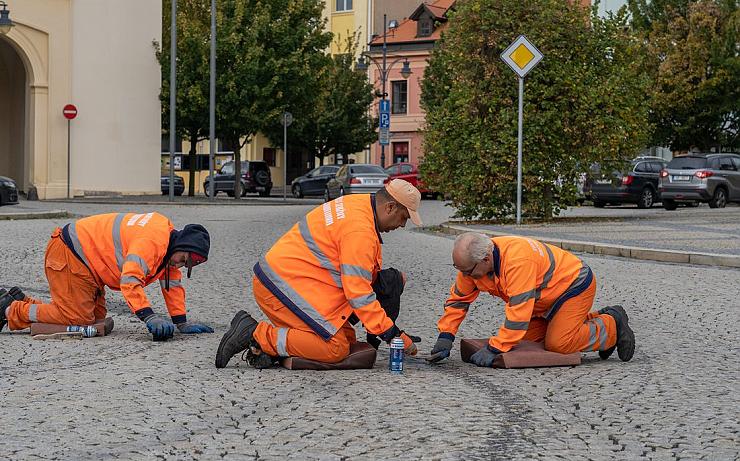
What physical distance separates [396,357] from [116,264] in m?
2.42

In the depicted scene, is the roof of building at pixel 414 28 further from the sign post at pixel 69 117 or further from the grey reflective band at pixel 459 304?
the grey reflective band at pixel 459 304

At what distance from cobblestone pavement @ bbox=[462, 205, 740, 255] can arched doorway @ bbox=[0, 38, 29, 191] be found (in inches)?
962

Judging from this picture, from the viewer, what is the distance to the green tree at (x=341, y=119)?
212 ft

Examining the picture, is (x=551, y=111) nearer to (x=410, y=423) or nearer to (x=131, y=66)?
(x=410, y=423)

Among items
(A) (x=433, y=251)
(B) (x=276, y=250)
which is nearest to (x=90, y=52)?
(A) (x=433, y=251)

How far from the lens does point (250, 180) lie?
55.0m

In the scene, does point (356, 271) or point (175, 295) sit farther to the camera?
point (175, 295)

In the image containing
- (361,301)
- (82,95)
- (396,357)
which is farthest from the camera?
(82,95)

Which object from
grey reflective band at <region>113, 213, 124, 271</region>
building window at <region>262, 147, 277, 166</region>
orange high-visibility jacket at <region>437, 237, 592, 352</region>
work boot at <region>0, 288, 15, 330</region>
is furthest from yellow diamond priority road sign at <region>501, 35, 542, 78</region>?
building window at <region>262, 147, 277, 166</region>

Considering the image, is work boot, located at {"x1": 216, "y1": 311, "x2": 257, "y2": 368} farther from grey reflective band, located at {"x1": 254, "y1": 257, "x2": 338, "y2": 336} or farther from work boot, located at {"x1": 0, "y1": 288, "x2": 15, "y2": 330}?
work boot, located at {"x1": 0, "y1": 288, "x2": 15, "y2": 330}

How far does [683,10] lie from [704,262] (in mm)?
39271

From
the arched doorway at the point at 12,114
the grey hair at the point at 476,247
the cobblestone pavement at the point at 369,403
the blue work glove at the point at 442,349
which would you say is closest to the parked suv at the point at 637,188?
the arched doorway at the point at 12,114

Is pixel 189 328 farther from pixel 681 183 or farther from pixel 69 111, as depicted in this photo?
pixel 69 111

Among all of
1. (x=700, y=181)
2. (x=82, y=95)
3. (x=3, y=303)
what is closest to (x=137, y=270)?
(x=3, y=303)
